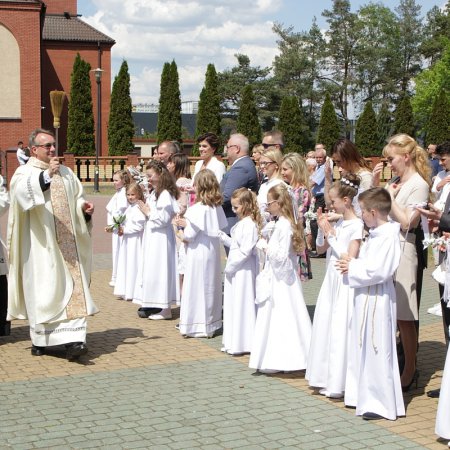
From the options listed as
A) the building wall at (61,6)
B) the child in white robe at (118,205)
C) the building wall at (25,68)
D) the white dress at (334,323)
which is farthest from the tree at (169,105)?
the white dress at (334,323)

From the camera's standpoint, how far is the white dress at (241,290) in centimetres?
857

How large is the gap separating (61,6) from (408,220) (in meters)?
60.1

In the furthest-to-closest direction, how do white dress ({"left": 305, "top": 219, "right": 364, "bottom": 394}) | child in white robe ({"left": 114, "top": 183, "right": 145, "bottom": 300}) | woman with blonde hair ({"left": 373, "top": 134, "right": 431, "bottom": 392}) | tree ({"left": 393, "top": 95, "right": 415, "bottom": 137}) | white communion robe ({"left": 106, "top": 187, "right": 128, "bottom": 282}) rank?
tree ({"left": 393, "top": 95, "right": 415, "bottom": 137}), white communion robe ({"left": 106, "top": 187, "right": 128, "bottom": 282}), child in white robe ({"left": 114, "top": 183, "right": 145, "bottom": 300}), woman with blonde hair ({"left": 373, "top": 134, "right": 431, "bottom": 392}), white dress ({"left": 305, "top": 219, "right": 364, "bottom": 394})

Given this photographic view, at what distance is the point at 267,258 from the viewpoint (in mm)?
7848

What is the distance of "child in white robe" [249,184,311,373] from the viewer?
7.65m

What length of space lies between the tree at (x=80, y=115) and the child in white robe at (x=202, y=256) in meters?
38.8

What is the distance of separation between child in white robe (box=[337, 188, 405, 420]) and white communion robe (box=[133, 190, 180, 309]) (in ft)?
14.0

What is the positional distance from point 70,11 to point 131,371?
193ft

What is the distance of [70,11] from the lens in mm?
62844

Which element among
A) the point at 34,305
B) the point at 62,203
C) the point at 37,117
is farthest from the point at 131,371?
the point at 37,117

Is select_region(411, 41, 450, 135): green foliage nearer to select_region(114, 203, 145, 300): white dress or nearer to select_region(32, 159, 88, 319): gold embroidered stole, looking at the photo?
select_region(114, 203, 145, 300): white dress

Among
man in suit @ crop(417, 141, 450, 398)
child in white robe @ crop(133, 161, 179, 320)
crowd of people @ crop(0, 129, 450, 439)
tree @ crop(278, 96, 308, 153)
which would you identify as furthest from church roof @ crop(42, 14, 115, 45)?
man in suit @ crop(417, 141, 450, 398)

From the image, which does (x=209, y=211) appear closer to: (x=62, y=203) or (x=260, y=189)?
(x=260, y=189)

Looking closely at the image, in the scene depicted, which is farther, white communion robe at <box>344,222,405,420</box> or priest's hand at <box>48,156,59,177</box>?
priest's hand at <box>48,156,59,177</box>
